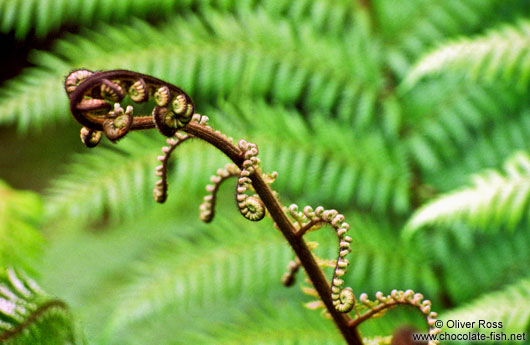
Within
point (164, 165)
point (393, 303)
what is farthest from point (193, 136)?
point (393, 303)

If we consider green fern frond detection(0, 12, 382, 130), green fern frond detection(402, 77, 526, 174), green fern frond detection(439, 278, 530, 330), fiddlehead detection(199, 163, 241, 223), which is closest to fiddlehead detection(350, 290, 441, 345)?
fiddlehead detection(199, 163, 241, 223)

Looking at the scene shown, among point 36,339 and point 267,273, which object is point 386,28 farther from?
point 36,339

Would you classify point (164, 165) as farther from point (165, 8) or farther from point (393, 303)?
point (165, 8)

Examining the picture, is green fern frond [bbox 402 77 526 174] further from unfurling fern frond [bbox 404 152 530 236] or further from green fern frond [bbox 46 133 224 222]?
green fern frond [bbox 46 133 224 222]

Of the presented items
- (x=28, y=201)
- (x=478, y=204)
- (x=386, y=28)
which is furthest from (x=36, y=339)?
(x=386, y=28)

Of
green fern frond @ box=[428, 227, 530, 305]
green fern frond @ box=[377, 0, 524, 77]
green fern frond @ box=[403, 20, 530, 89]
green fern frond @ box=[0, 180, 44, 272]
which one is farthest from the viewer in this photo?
green fern frond @ box=[377, 0, 524, 77]

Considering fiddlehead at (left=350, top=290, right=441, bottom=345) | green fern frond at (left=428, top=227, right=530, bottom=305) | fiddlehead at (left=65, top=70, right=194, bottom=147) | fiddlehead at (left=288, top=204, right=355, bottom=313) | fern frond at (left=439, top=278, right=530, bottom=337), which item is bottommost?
green fern frond at (left=428, top=227, right=530, bottom=305)

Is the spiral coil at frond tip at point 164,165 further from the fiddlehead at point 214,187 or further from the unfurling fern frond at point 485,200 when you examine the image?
the unfurling fern frond at point 485,200
